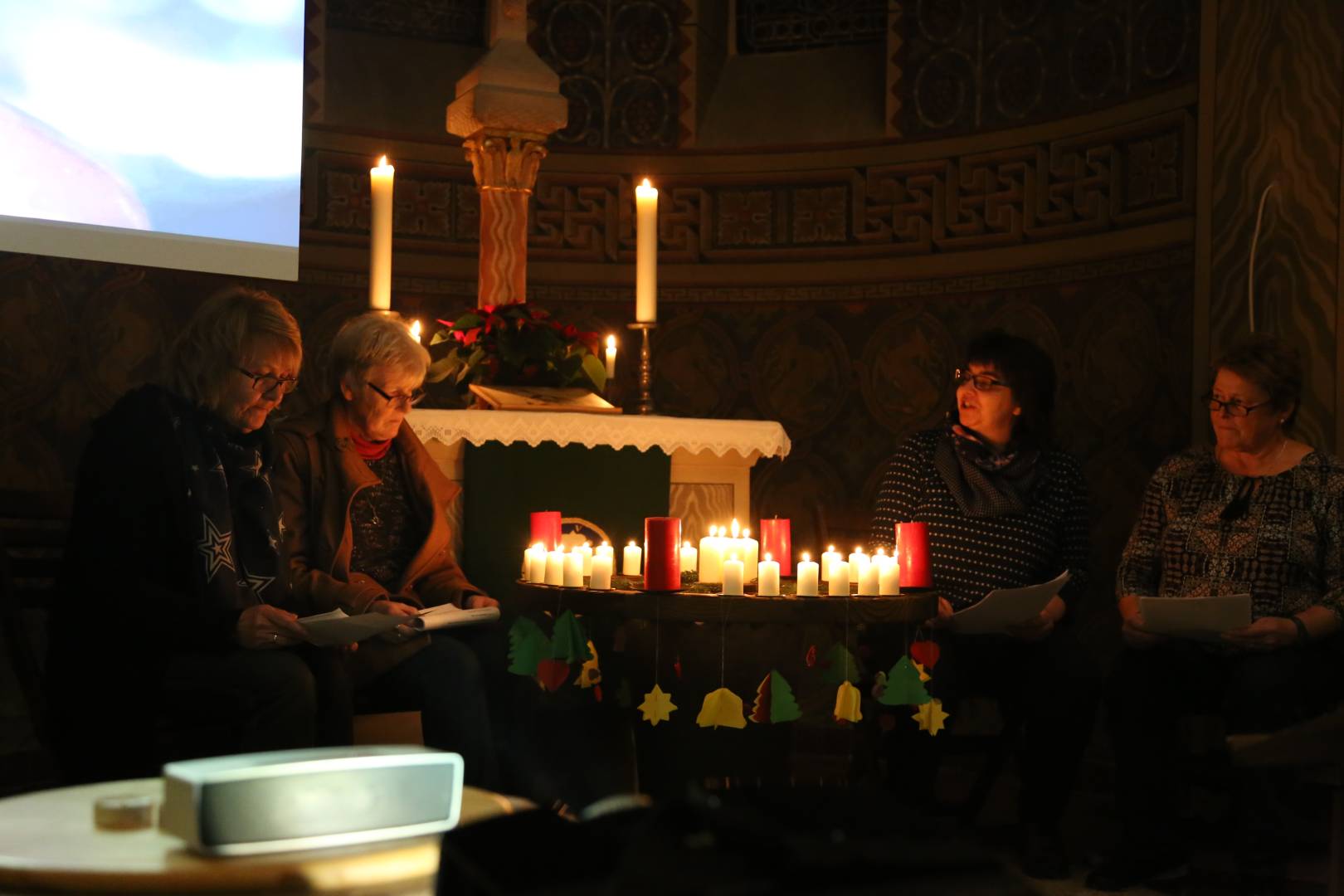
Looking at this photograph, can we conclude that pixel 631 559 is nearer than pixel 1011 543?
Yes

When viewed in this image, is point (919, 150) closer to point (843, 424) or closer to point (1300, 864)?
point (843, 424)

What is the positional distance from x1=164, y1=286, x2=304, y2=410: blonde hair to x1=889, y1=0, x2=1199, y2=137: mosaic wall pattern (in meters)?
3.20

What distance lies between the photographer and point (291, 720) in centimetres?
265

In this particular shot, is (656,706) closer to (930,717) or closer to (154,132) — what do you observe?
→ (930,717)

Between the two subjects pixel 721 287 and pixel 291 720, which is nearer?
pixel 291 720

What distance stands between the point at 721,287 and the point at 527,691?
282 centimetres

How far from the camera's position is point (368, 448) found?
10.9ft

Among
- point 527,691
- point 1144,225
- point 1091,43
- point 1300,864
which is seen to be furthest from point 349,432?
point 1091,43

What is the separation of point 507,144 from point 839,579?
7.76ft

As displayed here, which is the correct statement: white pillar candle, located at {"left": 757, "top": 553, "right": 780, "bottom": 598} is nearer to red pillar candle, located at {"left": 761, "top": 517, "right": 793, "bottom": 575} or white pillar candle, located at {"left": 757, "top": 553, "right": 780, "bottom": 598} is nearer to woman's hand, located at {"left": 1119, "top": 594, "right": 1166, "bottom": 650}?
red pillar candle, located at {"left": 761, "top": 517, "right": 793, "bottom": 575}

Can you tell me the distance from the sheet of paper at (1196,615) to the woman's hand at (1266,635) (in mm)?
57

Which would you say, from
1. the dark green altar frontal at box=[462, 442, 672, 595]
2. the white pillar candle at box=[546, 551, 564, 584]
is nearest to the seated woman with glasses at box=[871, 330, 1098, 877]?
the dark green altar frontal at box=[462, 442, 672, 595]

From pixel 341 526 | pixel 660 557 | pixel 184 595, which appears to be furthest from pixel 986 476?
pixel 184 595

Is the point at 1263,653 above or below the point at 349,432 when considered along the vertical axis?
below
